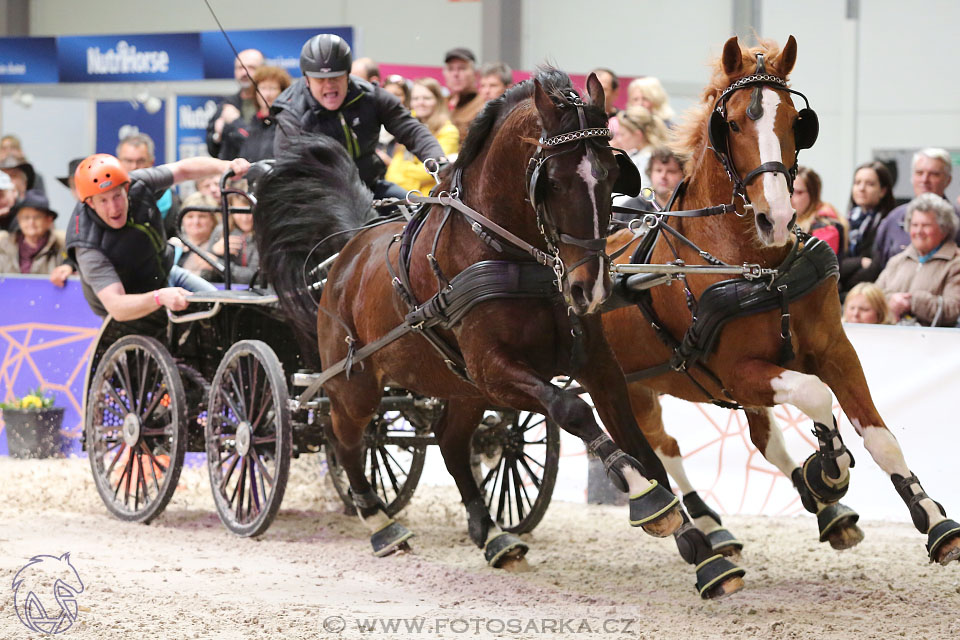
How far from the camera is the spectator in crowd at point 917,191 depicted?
790 cm

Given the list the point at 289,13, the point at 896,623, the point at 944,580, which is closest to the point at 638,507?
the point at 896,623

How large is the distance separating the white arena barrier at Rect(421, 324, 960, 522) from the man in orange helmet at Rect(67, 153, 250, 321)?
288 cm

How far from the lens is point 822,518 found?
507 cm

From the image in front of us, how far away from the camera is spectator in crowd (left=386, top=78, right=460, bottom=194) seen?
8.23m

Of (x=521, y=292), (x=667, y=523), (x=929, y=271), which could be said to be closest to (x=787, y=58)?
(x=521, y=292)

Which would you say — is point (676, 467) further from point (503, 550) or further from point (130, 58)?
point (130, 58)

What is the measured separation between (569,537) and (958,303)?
2.57m

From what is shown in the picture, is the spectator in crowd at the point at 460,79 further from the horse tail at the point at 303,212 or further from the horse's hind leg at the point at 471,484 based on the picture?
the horse's hind leg at the point at 471,484

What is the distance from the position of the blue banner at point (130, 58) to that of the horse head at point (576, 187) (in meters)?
8.03

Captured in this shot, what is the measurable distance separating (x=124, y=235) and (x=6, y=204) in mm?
4781

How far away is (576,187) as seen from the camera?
4.11 metres

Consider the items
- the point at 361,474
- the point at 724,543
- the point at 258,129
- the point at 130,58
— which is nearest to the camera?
the point at 724,543

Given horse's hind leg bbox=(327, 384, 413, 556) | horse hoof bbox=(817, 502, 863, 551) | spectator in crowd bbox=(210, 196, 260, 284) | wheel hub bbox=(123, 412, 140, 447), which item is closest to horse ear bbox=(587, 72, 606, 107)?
horse hoof bbox=(817, 502, 863, 551)

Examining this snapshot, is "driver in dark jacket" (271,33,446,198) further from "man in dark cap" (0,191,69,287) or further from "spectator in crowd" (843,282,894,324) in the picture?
"man in dark cap" (0,191,69,287)
